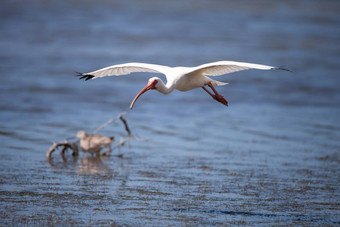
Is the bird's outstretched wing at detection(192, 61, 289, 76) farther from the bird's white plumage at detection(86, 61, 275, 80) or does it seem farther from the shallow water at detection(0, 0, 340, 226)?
the shallow water at detection(0, 0, 340, 226)

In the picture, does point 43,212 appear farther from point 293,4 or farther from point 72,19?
point 293,4

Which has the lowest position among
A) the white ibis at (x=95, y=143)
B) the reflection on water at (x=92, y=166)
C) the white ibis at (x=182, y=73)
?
the reflection on water at (x=92, y=166)

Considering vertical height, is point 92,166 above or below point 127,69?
below

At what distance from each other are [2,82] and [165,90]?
12839mm

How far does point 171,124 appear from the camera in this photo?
1496 centimetres

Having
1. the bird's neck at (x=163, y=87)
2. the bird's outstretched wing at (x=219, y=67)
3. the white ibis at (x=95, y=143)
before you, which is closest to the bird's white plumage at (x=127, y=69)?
the bird's neck at (x=163, y=87)

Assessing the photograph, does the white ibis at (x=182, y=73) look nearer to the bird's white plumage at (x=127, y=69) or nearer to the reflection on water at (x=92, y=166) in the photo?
the bird's white plumage at (x=127, y=69)

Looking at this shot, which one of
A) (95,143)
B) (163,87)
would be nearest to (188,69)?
(163,87)

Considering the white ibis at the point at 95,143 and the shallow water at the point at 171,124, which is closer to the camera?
the shallow water at the point at 171,124

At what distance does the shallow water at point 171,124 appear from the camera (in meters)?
7.84

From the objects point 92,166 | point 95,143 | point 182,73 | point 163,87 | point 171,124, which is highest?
point 182,73

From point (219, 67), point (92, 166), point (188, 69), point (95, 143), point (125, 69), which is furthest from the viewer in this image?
point (95, 143)

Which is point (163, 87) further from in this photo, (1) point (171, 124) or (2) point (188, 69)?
(1) point (171, 124)

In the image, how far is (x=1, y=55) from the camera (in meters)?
25.6
